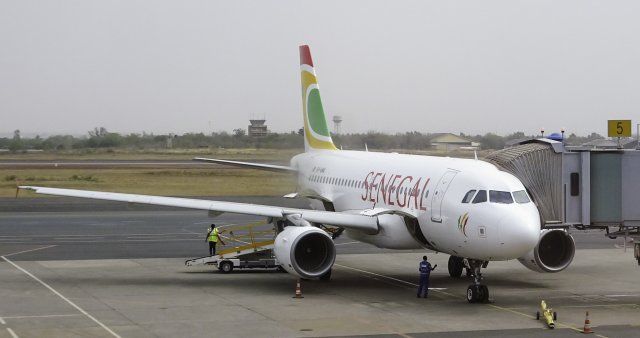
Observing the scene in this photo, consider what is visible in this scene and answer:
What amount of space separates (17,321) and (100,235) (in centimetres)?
2411

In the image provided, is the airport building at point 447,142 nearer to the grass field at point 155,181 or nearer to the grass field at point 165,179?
the grass field at point 165,179

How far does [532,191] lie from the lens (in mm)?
29500

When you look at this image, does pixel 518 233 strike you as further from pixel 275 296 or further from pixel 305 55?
pixel 305 55

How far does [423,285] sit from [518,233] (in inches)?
185

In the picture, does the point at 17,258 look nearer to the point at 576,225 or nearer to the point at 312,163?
the point at 312,163

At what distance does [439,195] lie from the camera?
29.2 meters

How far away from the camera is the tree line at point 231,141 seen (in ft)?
171

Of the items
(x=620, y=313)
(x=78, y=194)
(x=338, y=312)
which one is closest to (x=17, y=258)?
(x=78, y=194)

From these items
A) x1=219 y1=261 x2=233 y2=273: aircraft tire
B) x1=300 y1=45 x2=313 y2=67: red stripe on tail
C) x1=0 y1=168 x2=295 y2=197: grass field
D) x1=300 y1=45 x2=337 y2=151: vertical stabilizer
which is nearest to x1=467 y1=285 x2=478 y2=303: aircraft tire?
x1=219 y1=261 x2=233 y2=273: aircraft tire

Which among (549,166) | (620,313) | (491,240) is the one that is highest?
(549,166)

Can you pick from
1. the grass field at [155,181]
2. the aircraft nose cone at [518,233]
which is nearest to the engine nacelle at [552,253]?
the aircraft nose cone at [518,233]

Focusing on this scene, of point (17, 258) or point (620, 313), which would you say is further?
point (17, 258)

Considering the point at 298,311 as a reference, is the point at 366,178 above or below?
above

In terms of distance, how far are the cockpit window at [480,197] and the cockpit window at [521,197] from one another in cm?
81
